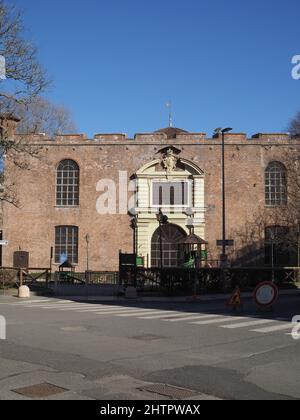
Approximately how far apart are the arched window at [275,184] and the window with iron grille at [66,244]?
1538 centimetres

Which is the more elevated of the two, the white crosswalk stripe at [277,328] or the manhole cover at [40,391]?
the manhole cover at [40,391]

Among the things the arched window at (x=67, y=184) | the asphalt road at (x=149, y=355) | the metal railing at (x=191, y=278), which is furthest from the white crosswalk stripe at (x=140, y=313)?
the arched window at (x=67, y=184)

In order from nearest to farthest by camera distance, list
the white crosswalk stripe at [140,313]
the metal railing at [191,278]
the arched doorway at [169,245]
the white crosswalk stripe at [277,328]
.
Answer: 1. the white crosswalk stripe at [277,328]
2. the white crosswalk stripe at [140,313]
3. the metal railing at [191,278]
4. the arched doorway at [169,245]

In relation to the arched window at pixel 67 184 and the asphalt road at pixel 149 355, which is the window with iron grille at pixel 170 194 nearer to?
the arched window at pixel 67 184

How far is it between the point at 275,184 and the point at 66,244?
56.0ft

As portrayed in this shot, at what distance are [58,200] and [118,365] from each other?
34.5m

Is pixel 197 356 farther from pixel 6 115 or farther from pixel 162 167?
pixel 162 167

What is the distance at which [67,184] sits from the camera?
42500mm

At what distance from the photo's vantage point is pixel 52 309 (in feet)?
61.9

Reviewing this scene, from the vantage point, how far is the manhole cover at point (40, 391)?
22.0 feet

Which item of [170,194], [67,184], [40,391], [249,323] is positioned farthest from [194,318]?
[67,184]

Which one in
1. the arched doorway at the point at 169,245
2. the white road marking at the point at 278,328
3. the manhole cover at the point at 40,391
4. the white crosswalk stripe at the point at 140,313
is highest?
the arched doorway at the point at 169,245
